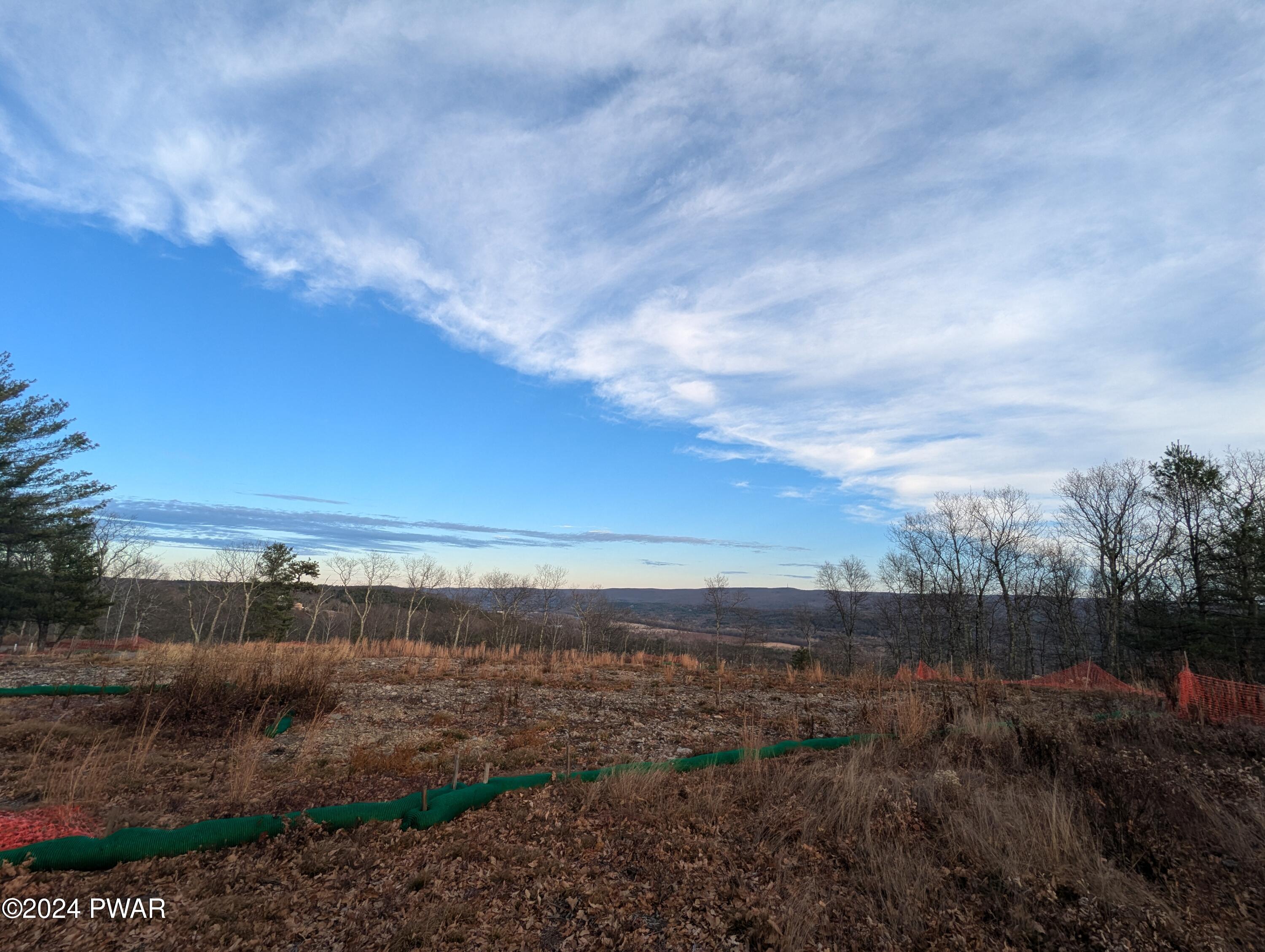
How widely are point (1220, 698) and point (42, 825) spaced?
20.2m

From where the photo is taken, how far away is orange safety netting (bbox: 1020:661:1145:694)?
63.0 feet

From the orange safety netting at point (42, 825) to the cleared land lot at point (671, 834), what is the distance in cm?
23

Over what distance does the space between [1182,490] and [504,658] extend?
3299 cm

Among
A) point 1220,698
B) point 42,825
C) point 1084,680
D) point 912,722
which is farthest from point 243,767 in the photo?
point 1084,680

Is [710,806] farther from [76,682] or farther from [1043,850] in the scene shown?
[76,682]

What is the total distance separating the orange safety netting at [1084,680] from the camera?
63.0ft

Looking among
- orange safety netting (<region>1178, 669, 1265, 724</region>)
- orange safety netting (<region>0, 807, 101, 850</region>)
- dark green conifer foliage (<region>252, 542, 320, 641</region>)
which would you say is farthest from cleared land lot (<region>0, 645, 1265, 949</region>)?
dark green conifer foliage (<region>252, 542, 320, 641</region>)

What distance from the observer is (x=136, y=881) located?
377 centimetres

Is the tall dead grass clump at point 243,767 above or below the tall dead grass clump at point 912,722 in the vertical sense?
below

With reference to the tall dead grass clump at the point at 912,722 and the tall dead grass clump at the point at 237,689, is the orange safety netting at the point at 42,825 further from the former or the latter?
the tall dead grass clump at the point at 912,722

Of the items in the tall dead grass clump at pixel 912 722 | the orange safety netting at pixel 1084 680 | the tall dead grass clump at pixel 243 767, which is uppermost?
the tall dead grass clump at pixel 912 722

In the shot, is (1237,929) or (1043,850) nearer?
(1237,929)

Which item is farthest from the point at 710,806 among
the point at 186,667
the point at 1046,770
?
the point at 186,667

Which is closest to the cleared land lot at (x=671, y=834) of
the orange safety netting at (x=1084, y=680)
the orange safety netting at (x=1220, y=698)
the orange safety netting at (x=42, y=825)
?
the orange safety netting at (x=42, y=825)
